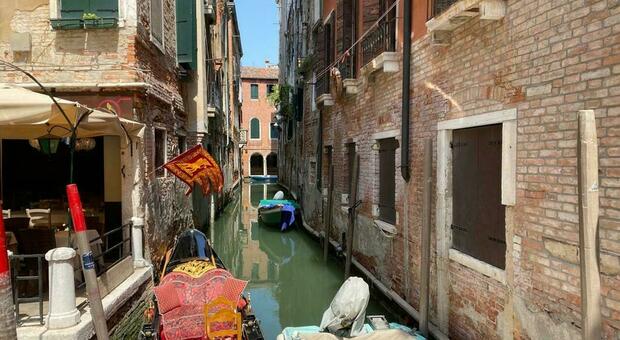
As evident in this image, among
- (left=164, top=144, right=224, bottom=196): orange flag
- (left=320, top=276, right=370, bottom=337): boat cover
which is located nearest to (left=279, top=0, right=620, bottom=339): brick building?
(left=320, top=276, right=370, bottom=337): boat cover

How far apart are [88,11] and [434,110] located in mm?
4810

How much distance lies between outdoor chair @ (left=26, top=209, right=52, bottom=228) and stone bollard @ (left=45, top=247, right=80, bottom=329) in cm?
259

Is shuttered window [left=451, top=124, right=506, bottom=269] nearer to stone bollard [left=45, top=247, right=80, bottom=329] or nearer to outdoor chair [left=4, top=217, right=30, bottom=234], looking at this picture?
stone bollard [left=45, top=247, right=80, bottom=329]

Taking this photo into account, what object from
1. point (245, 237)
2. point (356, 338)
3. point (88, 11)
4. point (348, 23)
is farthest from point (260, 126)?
point (356, 338)

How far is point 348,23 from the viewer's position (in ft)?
32.1

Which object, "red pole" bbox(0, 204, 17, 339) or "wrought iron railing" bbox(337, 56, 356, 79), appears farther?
"wrought iron railing" bbox(337, 56, 356, 79)

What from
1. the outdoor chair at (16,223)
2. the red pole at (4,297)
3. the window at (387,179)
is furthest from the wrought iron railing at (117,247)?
the window at (387,179)

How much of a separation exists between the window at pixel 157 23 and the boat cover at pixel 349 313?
515 cm

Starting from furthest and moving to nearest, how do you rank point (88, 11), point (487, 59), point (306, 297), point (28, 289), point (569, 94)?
point (306, 297) → point (88, 11) → point (28, 289) → point (487, 59) → point (569, 94)

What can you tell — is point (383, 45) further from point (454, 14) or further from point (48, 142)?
point (48, 142)

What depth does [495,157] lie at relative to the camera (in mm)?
4289

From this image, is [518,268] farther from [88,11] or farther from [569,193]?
[88,11]

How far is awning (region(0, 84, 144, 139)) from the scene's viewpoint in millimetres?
3889

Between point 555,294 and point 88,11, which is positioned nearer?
point 555,294
